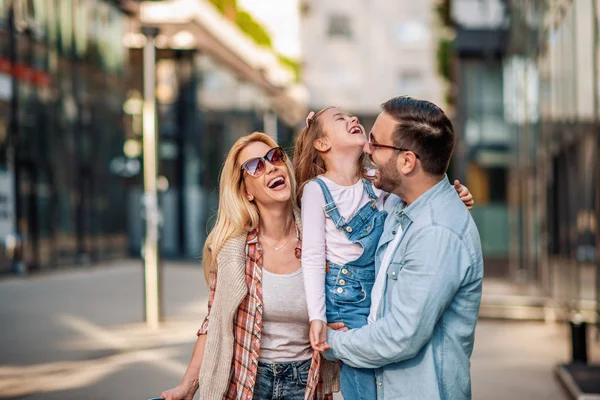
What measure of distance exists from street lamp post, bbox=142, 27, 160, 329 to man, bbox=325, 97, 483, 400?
776 centimetres

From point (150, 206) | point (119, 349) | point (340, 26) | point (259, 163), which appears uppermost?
point (340, 26)

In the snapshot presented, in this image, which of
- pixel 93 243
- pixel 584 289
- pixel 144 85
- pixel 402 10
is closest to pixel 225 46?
pixel 93 243

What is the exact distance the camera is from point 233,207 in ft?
10.5

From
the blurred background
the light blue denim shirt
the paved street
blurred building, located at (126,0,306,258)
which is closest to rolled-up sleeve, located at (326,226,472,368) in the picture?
the light blue denim shirt

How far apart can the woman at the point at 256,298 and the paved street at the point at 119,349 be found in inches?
141

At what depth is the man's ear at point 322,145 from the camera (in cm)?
317

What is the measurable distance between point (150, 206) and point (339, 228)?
7410mm

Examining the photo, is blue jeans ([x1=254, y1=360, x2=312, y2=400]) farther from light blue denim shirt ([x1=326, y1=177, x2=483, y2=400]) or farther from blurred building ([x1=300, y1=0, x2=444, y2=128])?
blurred building ([x1=300, y1=0, x2=444, y2=128])

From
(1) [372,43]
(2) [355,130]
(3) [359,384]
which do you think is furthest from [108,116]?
(1) [372,43]

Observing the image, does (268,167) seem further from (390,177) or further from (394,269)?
(394,269)

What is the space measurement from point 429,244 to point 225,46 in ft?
65.4

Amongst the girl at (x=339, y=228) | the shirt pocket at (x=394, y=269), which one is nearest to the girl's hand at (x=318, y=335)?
the girl at (x=339, y=228)

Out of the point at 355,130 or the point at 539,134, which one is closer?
the point at 355,130

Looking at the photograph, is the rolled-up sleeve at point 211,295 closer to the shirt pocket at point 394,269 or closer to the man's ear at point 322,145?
the man's ear at point 322,145
